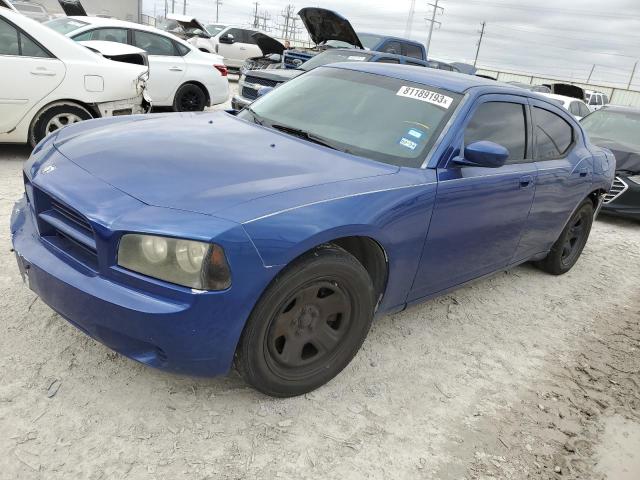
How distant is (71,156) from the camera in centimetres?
258

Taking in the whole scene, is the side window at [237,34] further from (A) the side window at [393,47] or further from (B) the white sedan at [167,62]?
(B) the white sedan at [167,62]

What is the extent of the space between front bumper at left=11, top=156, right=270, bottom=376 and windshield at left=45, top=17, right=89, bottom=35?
24.1 feet

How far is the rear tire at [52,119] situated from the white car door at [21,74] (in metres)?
0.17

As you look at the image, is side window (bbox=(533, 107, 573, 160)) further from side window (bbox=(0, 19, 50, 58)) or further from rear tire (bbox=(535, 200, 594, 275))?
side window (bbox=(0, 19, 50, 58))

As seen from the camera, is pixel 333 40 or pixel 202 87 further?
pixel 333 40

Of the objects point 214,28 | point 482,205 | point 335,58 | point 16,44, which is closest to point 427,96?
point 482,205

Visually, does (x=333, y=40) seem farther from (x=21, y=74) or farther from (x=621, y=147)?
(x=21, y=74)

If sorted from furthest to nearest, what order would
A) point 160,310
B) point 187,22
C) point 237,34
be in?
1. point 237,34
2. point 187,22
3. point 160,310

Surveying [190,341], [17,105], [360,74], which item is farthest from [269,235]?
[17,105]

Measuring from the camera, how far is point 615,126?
824 centimetres

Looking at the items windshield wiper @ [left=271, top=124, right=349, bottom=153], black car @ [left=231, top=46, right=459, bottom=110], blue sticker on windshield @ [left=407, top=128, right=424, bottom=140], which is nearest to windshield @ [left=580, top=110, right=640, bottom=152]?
black car @ [left=231, top=46, right=459, bottom=110]

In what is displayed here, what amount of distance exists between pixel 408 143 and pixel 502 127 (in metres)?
0.91

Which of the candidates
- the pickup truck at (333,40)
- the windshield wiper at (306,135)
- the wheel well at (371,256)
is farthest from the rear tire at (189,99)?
the wheel well at (371,256)

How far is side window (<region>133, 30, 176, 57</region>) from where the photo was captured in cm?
862
